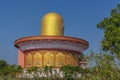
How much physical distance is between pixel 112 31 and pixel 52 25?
74.9 ft

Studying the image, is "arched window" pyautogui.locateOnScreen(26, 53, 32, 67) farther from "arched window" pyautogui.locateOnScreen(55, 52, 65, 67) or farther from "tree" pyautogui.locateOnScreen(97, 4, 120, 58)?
"tree" pyautogui.locateOnScreen(97, 4, 120, 58)

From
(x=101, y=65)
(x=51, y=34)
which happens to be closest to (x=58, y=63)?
(x=51, y=34)

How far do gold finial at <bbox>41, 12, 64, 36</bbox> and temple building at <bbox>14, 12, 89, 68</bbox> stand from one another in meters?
0.49

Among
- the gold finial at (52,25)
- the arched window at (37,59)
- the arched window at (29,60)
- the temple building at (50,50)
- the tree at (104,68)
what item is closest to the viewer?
the tree at (104,68)

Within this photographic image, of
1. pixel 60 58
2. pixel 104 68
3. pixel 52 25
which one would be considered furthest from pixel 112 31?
pixel 52 25

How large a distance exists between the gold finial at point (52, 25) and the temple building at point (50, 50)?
0.49m

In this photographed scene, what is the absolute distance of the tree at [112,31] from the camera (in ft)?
69.2

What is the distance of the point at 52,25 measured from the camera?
44188 mm

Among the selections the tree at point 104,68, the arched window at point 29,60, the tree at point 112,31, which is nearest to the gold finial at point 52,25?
the arched window at point 29,60

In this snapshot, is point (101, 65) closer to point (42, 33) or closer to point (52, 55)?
point (52, 55)

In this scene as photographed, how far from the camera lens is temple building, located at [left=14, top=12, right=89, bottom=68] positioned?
1617 inches

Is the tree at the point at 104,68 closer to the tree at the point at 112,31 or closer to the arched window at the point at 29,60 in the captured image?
the tree at the point at 112,31

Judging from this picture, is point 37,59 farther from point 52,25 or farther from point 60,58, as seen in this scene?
point 52,25

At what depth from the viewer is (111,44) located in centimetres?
2186
